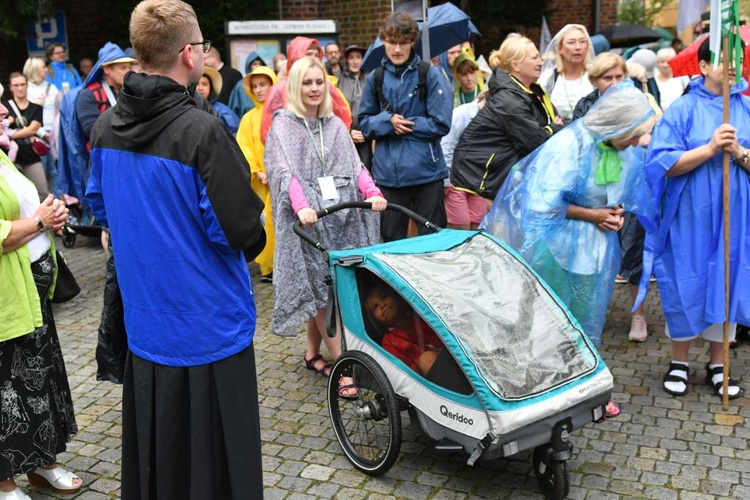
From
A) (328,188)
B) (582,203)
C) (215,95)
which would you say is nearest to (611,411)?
(582,203)

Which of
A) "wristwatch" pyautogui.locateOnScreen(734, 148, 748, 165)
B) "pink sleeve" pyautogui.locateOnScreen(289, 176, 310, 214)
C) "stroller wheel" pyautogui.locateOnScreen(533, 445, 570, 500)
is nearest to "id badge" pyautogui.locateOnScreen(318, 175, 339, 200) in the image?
"pink sleeve" pyautogui.locateOnScreen(289, 176, 310, 214)

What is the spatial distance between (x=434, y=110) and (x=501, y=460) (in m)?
2.60

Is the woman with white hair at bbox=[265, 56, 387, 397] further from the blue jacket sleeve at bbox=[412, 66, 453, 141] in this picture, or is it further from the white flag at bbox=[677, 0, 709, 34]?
the white flag at bbox=[677, 0, 709, 34]

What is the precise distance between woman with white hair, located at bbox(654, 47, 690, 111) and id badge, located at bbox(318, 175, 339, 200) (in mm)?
5332

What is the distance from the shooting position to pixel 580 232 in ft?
14.1

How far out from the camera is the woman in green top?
11.2 feet

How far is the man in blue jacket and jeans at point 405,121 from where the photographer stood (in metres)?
5.73

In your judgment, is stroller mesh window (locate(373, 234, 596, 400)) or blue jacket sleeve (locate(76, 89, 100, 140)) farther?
blue jacket sleeve (locate(76, 89, 100, 140))

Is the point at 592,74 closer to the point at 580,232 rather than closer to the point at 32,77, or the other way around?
the point at 580,232

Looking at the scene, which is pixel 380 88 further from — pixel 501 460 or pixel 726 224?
pixel 501 460

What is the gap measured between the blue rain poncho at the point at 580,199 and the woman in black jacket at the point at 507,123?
840 millimetres

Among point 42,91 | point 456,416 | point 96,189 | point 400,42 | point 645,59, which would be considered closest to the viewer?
point 96,189

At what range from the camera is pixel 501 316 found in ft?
11.9

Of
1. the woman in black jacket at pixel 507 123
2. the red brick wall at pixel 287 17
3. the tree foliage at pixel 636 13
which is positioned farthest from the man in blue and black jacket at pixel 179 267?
the tree foliage at pixel 636 13
